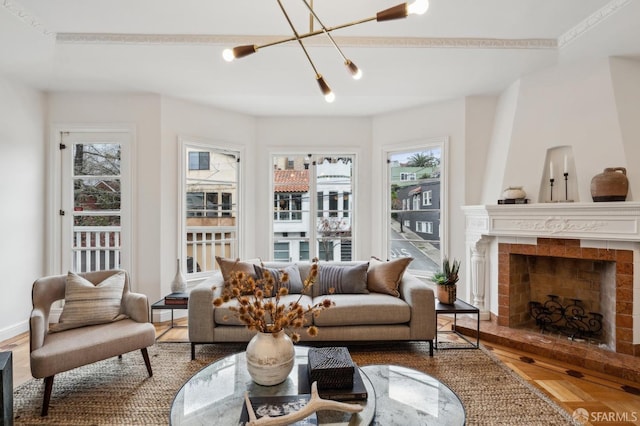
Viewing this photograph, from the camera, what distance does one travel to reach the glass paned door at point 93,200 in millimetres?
3609

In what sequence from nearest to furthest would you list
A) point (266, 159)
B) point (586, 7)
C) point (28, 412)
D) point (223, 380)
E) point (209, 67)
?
point (223, 380), point (28, 412), point (586, 7), point (209, 67), point (266, 159)

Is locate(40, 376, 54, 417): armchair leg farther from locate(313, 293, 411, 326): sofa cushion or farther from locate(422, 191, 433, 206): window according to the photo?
locate(422, 191, 433, 206): window

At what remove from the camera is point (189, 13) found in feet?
7.55

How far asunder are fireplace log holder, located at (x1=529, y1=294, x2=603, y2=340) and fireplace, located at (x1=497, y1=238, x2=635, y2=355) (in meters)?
0.04

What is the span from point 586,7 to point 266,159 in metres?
3.44

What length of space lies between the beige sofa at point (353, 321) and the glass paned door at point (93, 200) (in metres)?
1.57

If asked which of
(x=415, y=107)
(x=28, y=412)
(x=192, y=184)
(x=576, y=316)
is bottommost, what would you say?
(x=28, y=412)

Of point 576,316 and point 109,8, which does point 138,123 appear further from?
point 576,316

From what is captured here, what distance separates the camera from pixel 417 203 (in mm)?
4125

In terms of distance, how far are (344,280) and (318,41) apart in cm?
212

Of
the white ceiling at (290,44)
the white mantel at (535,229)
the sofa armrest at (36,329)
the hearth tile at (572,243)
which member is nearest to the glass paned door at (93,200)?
the white ceiling at (290,44)

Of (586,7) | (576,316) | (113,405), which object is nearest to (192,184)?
(113,405)

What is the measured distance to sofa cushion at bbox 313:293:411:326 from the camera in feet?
8.86

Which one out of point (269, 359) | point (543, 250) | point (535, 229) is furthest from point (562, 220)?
point (269, 359)
